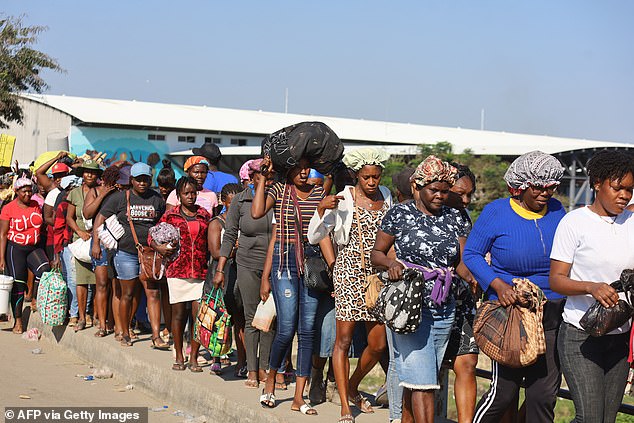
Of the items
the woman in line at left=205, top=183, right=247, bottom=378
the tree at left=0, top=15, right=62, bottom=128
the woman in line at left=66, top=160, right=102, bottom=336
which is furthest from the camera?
the tree at left=0, top=15, right=62, bottom=128

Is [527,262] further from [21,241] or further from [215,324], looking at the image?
[21,241]

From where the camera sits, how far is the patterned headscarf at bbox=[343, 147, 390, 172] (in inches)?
270

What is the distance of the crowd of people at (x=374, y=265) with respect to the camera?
5.23 meters

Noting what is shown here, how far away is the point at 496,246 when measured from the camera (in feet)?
18.5

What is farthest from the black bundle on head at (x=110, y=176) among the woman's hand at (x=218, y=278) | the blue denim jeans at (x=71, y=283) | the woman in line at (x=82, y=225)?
the woman's hand at (x=218, y=278)

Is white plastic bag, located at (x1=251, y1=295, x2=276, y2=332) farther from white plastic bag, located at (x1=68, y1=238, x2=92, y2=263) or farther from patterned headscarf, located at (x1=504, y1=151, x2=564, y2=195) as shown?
white plastic bag, located at (x1=68, y1=238, x2=92, y2=263)

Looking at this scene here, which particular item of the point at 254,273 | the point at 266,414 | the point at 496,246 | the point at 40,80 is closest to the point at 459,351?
the point at 496,246

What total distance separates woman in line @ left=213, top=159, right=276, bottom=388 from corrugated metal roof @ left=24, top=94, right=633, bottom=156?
32670mm

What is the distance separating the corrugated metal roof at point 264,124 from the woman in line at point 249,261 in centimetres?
3267

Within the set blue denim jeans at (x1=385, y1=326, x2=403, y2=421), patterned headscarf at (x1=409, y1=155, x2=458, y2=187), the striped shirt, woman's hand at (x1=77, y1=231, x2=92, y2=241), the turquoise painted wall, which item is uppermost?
the turquoise painted wall

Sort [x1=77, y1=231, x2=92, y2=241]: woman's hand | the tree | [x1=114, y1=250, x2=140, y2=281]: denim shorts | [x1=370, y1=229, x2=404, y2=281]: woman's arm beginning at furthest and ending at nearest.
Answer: the tree
[x1=77, y1=231, x2=92, y2=241]: woman's hand
[x1=114, y1=250, x2=140, y2=281]: denim shorts
[x1=370, y1=229, x2=404, y2=281]: woman's arm

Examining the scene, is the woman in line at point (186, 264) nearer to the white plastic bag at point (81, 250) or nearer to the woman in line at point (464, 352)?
the white plastic bag at point (81, 250)

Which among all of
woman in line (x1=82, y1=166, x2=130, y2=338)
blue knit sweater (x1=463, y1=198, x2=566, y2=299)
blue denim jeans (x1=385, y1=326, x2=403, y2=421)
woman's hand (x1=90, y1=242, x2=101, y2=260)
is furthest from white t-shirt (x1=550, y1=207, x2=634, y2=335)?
woman's hand (x1=90, y1=242, x2=101, y2=260)

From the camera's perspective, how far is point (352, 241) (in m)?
6.88
